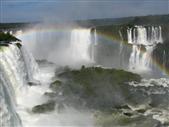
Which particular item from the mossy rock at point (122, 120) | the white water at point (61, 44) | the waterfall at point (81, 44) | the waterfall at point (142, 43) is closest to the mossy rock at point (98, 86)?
the mossy rock at point (122, 120)

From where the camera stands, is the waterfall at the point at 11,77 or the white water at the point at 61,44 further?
the white water at the point at 61,44

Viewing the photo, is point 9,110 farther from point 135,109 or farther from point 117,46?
point 117,46

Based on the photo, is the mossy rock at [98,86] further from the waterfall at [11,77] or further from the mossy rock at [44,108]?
the waterfall at [11,77]

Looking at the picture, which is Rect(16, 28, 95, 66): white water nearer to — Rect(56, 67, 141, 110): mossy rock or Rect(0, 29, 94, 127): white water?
Rect(0, 29, 94, 127): white water

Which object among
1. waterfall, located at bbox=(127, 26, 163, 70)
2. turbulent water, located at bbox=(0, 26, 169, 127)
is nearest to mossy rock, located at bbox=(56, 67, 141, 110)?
turbulent water, located at bbox=(0, 26, 169, 127)

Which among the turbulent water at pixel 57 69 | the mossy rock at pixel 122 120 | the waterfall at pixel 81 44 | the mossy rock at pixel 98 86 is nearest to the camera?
the mossy rock at pixel 122 120

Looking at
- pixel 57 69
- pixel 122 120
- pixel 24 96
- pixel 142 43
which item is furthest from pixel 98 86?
pixel 142 43

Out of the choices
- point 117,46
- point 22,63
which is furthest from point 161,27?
point 22,63
